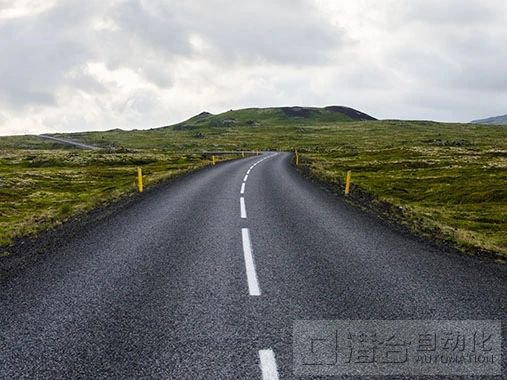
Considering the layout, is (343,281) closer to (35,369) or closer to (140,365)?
(140,365)

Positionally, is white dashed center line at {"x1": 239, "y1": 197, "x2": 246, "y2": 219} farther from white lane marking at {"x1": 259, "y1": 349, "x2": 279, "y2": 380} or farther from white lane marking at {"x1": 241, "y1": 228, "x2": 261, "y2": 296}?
white lane marking at {"x1": 259, "y1": 349, "x2": 279, "y2": 380}

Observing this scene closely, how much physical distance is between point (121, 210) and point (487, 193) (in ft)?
79.2

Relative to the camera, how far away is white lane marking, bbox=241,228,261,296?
7.41 meters

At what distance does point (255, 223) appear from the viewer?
1356cm

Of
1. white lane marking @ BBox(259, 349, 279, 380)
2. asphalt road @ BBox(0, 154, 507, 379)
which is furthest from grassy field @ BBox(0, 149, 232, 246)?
white lane marking @ BBox(259, 349, 279, 380)

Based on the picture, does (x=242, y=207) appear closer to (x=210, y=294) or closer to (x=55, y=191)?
(x=210, y=294)

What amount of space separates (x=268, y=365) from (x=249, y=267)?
3.85 meters

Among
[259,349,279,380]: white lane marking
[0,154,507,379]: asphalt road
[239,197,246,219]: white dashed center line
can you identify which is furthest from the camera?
[239,197,246,219]: white dashed center line

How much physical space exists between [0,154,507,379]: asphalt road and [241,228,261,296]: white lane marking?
1.2 inches

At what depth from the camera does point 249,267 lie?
876cm

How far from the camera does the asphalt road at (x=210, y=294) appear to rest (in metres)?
5.13

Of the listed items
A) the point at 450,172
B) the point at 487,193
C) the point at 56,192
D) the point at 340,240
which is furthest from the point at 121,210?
the point at 450,172

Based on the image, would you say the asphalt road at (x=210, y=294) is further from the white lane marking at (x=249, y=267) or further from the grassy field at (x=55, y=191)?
the grassy field at (x=55, y=191)

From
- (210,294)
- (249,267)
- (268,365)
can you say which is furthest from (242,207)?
(268,365)
